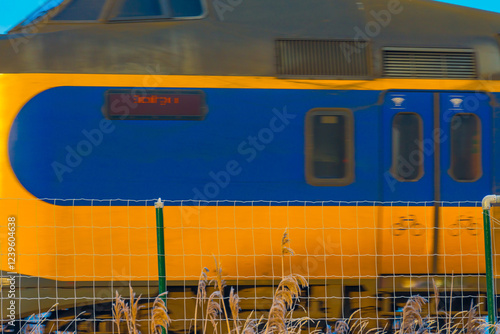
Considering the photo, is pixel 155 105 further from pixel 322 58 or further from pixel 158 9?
pixel 322 58

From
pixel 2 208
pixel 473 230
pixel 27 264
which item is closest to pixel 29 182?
pixel 2 208

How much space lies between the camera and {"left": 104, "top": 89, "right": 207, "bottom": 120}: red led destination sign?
5.68 meters

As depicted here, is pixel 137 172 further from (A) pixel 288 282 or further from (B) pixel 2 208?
(A) pixel 288 282

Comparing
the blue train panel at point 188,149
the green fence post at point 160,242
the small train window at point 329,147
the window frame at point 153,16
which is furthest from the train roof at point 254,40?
the green fence post at point 160,242

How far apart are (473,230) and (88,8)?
425 centimetres

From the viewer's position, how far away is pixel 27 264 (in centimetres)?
566

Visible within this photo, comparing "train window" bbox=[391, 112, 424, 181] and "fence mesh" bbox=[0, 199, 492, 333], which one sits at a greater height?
"train window" bbox=[391, 112, 424, 181]

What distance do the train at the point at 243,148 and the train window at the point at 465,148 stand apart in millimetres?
14

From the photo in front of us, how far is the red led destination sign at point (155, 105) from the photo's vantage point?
568 centimetres

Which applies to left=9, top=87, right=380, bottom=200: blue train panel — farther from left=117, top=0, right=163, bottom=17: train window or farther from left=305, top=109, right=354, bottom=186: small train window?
left=117, top=0, right=163, bottom=17: train window
